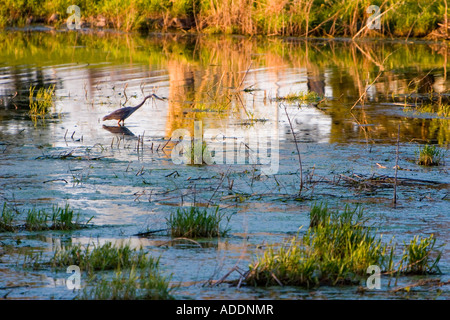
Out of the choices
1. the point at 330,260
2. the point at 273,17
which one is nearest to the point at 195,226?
the point at 330,260

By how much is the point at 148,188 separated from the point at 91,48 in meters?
21.0

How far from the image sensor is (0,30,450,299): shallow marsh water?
578cm

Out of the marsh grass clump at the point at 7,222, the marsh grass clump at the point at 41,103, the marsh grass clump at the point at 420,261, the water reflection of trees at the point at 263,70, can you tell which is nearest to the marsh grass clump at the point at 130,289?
the marsh grass clump at the point at 7,222

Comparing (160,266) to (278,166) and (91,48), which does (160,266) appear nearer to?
(278,166)

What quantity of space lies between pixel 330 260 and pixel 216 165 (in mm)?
3970

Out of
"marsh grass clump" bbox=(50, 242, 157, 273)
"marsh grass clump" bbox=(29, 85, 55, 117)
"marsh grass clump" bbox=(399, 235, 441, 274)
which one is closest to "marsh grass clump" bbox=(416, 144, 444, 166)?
"marsh grass clump" bbox=(399, 235, 441, 274)

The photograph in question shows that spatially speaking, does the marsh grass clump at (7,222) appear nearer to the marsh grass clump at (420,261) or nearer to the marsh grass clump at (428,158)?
the marsh grass clump at (420,261)

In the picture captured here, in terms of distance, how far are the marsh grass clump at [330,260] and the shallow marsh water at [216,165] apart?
138mm

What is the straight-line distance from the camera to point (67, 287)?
16.2ft

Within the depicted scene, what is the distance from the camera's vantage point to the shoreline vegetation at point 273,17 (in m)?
30.0

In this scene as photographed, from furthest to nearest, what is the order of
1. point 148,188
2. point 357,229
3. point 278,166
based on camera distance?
point 278,166 → point 148,188 → point 357,229

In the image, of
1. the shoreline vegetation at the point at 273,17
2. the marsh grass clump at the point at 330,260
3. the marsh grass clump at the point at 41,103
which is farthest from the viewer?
the shoreline vegetation at the point at 273,17

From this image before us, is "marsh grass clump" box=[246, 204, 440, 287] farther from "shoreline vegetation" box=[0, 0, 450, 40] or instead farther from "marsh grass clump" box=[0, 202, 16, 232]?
"shoreline vegetation" box=[0, 0, 450, 40]

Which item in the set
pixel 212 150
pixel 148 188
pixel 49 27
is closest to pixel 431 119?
pixel 212 150
